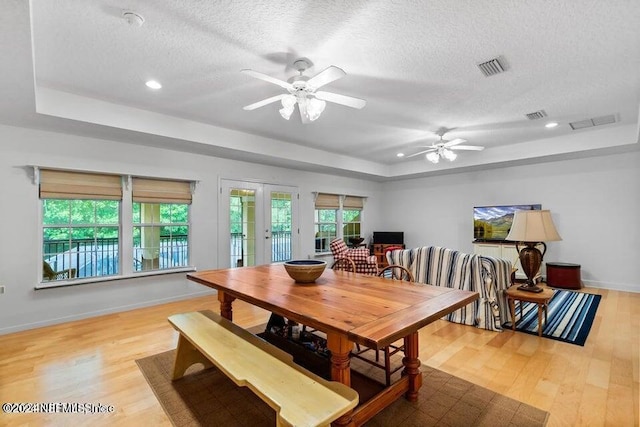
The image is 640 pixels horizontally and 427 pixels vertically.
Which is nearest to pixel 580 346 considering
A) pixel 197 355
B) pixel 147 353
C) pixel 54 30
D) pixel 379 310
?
pixel 379 310

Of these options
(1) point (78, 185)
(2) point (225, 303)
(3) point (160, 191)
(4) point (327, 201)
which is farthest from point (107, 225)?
(4) point (327, 201)

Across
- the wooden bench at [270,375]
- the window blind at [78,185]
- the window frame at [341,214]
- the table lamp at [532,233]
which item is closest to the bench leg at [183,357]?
the wooden bench at [270,375]

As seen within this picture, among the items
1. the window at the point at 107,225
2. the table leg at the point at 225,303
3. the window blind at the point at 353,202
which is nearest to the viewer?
the table leg at the point at 225,303

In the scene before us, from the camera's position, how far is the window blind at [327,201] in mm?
6620

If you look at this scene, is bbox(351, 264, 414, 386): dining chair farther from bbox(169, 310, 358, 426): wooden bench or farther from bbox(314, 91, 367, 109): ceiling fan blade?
bbox(314, 91, 367, 109): ceiling fan blade

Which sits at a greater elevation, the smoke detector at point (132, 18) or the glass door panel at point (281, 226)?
the smoke detector at point (132, 18)

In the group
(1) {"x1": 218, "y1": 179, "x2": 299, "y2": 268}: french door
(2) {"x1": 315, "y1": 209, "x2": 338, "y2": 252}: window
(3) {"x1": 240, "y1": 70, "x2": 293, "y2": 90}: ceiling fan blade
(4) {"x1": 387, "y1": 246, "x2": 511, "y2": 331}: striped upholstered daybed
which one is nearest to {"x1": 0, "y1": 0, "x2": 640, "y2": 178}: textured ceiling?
(3) {"x1": 240, "y1": 70, "x2": 293, "y2": 90}: ceiling fan blade

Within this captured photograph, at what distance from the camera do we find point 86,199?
3.79m

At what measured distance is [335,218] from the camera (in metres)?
7.12

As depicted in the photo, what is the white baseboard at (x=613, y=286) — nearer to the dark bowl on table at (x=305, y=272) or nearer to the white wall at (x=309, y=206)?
the white wall at (x=309, y=206)

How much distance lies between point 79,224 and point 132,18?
2894mm

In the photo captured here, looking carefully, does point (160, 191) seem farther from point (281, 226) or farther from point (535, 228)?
point (535, 228)

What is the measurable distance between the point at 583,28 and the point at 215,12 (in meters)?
2.60

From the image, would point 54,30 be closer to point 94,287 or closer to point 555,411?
point 94,287
